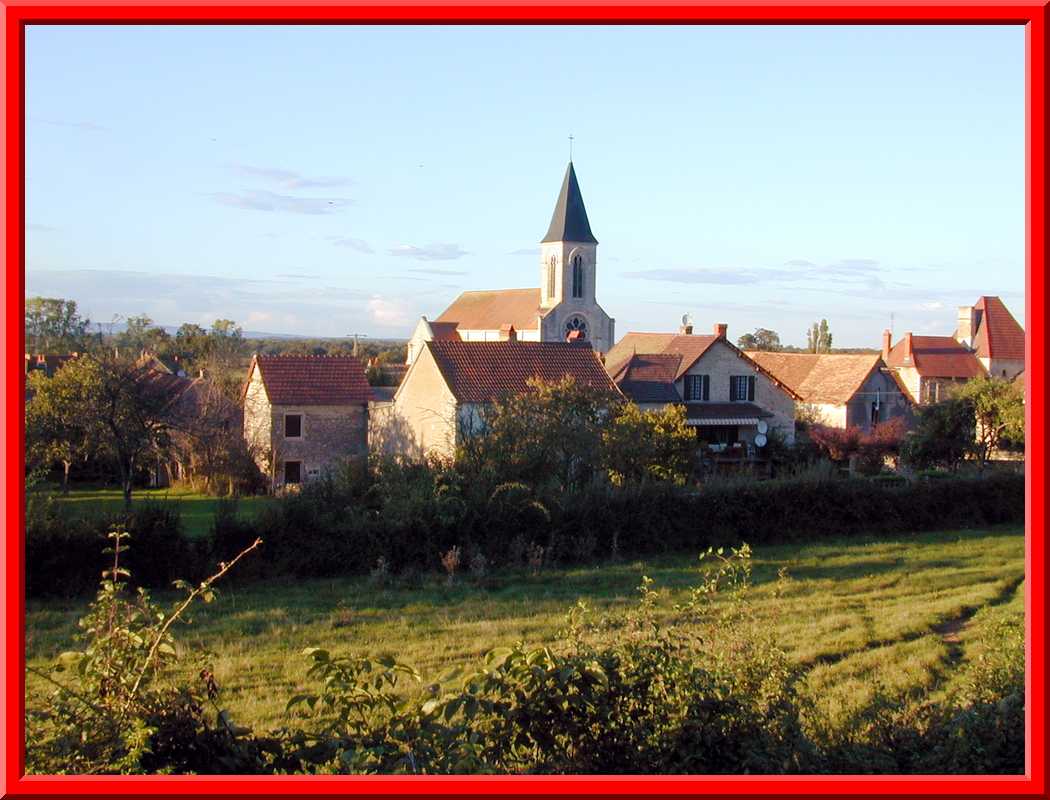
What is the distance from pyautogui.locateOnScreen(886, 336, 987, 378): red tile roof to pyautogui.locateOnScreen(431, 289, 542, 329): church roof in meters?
36.7

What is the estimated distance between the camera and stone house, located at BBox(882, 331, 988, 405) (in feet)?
169

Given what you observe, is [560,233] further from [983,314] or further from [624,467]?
[624,467]

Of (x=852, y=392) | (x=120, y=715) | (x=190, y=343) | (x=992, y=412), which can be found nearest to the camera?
(x=120, y=715)

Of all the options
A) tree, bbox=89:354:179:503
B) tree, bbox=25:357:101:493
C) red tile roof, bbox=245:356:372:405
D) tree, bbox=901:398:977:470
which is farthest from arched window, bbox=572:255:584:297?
tree, bbox=25:357:101:493

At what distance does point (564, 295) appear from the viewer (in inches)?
3406

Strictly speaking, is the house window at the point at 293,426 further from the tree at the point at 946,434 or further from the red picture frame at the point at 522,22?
the red picture frame at the point at 522,22

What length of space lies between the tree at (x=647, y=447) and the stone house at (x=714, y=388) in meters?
12.7

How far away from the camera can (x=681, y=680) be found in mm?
5539

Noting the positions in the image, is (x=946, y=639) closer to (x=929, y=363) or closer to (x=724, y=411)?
(x=724, y=411)

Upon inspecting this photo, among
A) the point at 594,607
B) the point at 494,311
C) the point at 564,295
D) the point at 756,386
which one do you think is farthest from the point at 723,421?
the point at 494,311

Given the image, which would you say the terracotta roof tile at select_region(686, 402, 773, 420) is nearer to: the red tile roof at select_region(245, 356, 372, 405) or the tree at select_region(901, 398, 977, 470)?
the tree at select_region(901, 398, 977, 470)

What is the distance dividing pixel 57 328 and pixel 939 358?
141 feet

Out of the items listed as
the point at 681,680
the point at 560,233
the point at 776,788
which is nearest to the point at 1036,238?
the point at 776,788

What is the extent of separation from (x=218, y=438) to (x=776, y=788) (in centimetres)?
3553
